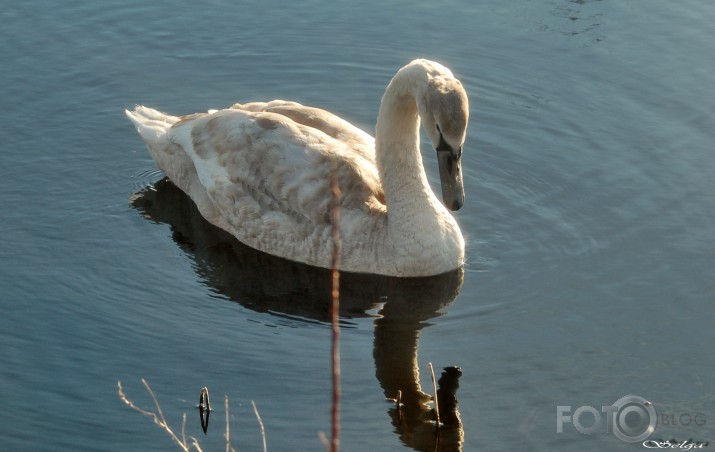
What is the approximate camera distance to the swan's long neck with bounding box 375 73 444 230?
1139 centimetres

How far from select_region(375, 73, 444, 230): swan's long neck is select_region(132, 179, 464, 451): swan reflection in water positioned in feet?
2.06

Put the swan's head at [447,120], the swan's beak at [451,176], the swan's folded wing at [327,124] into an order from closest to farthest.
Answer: the swan's head at [447,120] < the swan's beak at [451,176] < the swan's folded wing at [327,124]

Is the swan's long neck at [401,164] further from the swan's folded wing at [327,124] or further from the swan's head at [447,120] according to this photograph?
the swan's folded wing at [327,124]

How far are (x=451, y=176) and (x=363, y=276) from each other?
142 centimetres

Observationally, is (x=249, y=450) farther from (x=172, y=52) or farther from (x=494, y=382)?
(x=172, y=52)

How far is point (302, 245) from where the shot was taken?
464 inches

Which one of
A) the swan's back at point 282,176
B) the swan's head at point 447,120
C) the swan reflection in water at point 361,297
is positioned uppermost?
the swan's head at point 447,120

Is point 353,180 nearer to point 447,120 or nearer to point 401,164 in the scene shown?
point 401,164

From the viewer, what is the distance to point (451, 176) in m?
10.8

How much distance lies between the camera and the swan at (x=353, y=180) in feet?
35.7

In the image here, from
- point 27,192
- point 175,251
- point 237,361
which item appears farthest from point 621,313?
point 27,192

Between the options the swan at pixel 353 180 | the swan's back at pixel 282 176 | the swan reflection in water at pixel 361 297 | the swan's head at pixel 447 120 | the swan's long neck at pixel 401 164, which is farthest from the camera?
the swan's back at pixel 282 176

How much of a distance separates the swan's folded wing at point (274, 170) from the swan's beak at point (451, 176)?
1.08 metres

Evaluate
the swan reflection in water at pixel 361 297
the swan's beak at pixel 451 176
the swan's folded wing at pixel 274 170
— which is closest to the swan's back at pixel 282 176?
the swan's folded wing at pixel 274 170
